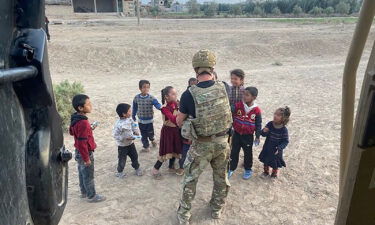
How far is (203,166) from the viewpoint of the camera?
344 centimetres

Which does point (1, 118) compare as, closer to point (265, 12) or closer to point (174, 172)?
point (174, 172)

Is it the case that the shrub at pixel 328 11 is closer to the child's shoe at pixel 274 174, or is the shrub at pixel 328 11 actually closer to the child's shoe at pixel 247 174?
the child's shoe at pixel 274 174

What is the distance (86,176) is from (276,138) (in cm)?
245

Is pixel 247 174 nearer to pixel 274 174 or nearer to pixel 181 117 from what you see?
pixel 274 174

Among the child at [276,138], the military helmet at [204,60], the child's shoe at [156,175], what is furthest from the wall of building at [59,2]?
the military helmet at [204,60]

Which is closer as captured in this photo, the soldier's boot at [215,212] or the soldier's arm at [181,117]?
the soldier's arm at [181,117]

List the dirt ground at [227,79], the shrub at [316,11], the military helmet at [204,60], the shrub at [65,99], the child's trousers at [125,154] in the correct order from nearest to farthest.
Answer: the military helmet at [204,60] → the dirt ground at [227,79] → the child's trousers at [125,154] → the shrub at [65,99] → the shrub at [316,11]

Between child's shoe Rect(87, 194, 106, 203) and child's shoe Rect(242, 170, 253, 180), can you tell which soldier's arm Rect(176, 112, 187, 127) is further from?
child's shoe Rect(242, 170, 253, 180)

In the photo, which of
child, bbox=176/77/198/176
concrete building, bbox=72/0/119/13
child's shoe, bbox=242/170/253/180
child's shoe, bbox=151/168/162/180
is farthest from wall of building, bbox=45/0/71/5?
child's shoe, bbox=242/170/253/180

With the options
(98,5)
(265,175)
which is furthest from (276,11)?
(265,175)

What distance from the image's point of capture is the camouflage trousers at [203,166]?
337 cm

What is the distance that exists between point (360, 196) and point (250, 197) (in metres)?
3.57

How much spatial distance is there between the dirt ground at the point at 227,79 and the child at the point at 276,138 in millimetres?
326

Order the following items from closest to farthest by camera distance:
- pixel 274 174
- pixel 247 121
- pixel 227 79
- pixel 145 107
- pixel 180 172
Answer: pixel 247 121 < pixel 274 174 < pixel 180 172 < pixel 145 107 < pixel 227 79
